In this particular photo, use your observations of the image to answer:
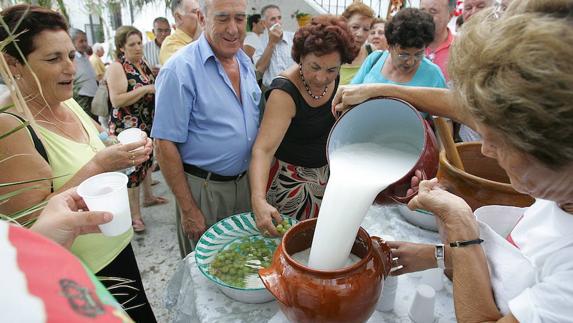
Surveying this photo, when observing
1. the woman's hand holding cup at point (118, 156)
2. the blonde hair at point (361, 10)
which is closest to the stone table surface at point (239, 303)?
the woman's hand holding cup at point (118, 156)

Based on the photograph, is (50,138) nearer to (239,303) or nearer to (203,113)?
(203,113)

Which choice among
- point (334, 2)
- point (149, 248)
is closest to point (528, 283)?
point (149, 248)

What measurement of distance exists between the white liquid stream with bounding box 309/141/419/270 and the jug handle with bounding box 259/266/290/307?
0.12m

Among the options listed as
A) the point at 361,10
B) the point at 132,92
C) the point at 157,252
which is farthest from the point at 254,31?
the point at 157,252

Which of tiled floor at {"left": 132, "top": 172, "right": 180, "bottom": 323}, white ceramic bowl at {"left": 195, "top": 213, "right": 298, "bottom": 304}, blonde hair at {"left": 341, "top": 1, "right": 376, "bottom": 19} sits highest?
blonde hair at {"left": 341, "top": 1, "right": 376, "bottom": 19}

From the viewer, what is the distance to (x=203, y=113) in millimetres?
1717

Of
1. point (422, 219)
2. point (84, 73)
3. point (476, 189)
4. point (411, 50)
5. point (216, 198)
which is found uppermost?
point (411, 50)

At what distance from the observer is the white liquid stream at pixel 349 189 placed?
94 cm

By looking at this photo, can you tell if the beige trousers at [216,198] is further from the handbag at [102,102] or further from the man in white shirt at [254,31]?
the man in white shirt at [254,31]

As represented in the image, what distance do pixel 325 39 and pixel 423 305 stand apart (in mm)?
1160

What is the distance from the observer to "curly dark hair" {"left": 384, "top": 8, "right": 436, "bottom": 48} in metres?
2.08

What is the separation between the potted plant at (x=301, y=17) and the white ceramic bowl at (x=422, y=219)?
433 cm

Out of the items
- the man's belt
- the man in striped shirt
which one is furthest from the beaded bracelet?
the man in striped shirt

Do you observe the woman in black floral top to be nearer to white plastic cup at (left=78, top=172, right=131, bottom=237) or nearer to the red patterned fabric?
the red patterned fabric
